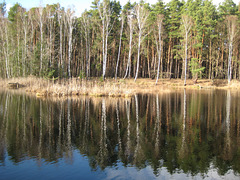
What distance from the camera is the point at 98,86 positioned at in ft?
84.2

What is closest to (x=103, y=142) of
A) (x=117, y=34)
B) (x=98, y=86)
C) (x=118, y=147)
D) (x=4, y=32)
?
(x=118, y=147)

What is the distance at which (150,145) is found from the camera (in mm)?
8398

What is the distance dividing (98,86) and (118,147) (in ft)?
58.5

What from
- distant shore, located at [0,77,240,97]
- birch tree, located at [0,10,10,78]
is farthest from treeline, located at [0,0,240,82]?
distant shore, located at [0,77,240,97]

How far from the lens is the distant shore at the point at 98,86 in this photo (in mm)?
23531

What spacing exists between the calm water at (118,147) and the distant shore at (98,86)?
400 inches

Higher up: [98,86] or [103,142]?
[98,86]

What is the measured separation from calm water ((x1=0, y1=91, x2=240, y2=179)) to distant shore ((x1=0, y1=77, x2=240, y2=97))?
33.4ft

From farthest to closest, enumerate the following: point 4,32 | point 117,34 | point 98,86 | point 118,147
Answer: point 117,34 → point 4,32 → point 98,86 → point 118,147

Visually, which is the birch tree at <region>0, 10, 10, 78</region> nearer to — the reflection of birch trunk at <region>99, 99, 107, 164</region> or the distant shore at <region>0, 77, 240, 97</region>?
the distant shore at <region>0, 77, 240, 97</region>

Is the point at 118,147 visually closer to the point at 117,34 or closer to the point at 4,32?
the point at 117,34

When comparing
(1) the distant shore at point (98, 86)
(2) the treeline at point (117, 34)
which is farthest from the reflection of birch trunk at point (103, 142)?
(2) the treeline at point (117, 34)

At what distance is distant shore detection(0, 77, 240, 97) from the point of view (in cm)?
2353

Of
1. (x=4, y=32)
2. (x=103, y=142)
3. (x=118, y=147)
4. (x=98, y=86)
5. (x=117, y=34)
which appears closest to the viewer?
(x=118, y=147)
